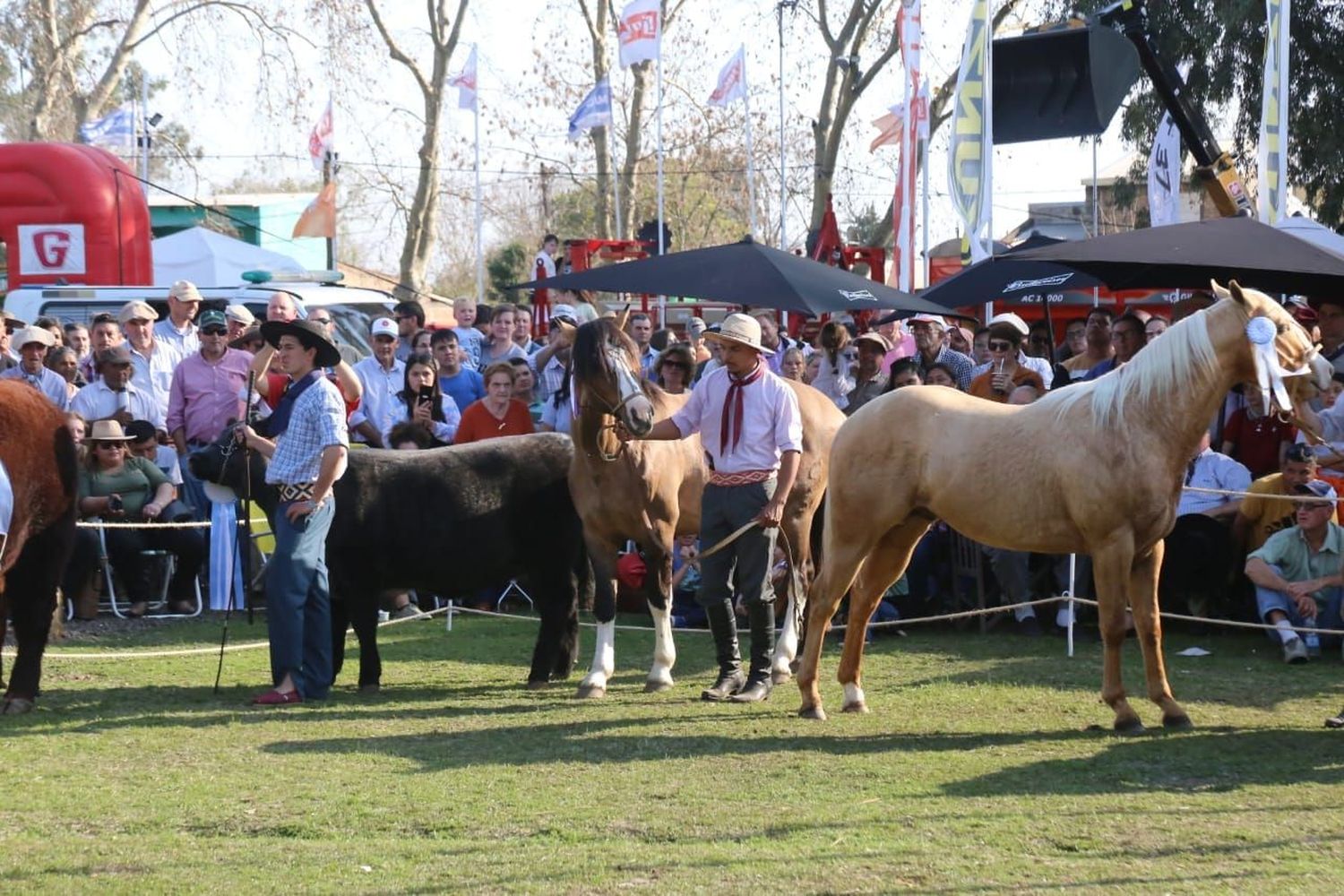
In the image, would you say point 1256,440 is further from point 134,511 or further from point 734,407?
point 134,511

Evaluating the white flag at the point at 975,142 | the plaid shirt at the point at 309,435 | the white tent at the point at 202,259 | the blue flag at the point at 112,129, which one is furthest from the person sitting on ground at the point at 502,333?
the blue flag at the point at 112,129

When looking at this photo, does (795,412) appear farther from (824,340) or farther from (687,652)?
(824,340)

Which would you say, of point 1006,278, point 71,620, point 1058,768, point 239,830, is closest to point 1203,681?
point 1058,768

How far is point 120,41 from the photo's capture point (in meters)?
38.9

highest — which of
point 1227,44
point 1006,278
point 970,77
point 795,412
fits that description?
point 1227,44

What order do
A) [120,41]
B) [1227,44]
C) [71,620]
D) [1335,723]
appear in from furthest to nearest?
[120,41] → [1227,44] → [71,620] → [1335,723]

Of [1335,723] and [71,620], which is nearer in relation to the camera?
[1335,723]

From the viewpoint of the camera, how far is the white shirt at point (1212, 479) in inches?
423

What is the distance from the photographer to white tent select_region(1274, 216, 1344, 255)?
8.76 metres

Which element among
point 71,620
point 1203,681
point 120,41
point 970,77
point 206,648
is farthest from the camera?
point 120,41

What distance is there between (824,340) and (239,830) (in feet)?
27.2

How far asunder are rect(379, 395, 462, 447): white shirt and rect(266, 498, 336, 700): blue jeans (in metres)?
3.26

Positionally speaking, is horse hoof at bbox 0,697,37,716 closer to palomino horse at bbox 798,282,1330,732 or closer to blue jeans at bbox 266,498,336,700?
blue jeans at bbox 266,498,336,700

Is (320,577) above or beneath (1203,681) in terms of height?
above
